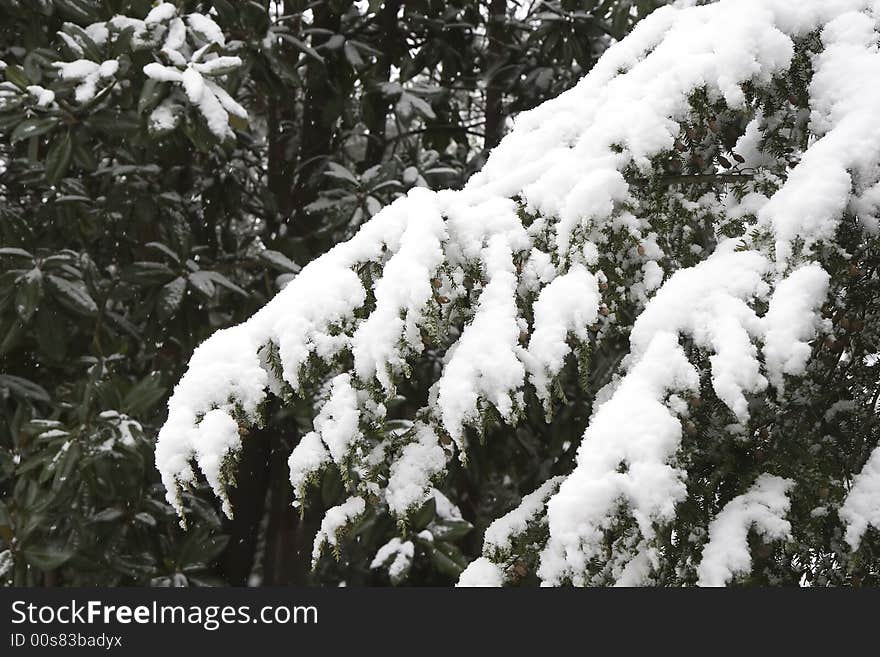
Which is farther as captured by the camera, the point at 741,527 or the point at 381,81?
the point at 381,81

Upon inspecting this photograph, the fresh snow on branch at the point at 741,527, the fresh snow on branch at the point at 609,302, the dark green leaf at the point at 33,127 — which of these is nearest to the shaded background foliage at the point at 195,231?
the dark green leaf at the point at 33,127

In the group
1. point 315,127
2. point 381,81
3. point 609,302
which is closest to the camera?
point 609,302

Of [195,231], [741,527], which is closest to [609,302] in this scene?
[741,527]

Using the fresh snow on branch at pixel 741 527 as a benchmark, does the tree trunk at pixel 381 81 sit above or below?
above

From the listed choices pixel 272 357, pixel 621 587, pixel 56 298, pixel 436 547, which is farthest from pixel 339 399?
pixel 56 298

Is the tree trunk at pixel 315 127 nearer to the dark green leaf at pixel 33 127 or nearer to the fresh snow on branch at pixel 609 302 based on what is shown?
the dark green leaf at pixel 33 127

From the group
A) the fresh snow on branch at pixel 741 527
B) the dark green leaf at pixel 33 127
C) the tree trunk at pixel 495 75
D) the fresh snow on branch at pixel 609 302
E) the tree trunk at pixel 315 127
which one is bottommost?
the fresh snow on branch at pixel 741 527

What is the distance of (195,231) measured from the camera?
349 cm

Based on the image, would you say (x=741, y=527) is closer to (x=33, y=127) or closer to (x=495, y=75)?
(x=33, y=127)

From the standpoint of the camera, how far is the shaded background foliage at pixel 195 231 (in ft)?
8.66

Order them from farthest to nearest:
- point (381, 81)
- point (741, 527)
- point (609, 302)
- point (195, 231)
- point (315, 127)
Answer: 1. point (315, 127)
2. point (195, 231)
3. point (381, 81)
4. point (609, 302)
5. point (741, 527)

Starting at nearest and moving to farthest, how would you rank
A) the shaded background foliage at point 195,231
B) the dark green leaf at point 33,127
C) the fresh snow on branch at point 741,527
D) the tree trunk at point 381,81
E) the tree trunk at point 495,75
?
1. the fresh snow on branch at point 741,527
2. the dark green leaf at point 33,127
3. the shaded background foliage at point 195,231
4. the tree trunk at point 381,81
5. the tree trunk at point 495,75

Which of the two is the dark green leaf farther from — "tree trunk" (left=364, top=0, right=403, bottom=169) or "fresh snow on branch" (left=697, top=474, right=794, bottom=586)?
"fresh snow on branch" (left=697, top=474, right=794, bottom=586)

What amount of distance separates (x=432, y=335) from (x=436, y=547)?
157 centimetres
